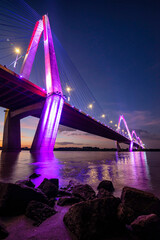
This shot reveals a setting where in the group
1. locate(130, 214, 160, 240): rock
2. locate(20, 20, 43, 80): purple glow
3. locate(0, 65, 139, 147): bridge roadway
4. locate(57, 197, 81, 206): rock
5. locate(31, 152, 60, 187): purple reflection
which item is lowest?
locate(31, 152, 60, 187): purple reflection

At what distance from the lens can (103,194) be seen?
10.3 ft

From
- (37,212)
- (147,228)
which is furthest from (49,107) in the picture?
(147,228)

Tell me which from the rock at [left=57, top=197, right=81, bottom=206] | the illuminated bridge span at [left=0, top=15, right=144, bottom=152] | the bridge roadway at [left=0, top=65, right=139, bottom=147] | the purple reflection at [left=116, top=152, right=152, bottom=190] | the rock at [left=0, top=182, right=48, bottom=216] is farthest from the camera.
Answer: the illuminated bridge span at [left=0, top=15, right=144, bottom=152]

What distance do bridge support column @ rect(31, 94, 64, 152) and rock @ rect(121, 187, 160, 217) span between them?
21.4 m

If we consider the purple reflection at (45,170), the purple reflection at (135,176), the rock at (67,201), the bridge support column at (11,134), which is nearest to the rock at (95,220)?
the rock at (67,201)

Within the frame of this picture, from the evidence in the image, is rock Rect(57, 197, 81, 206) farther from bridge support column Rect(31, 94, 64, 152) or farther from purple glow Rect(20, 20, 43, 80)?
purple glow Rect(20, 20, 43, 80)

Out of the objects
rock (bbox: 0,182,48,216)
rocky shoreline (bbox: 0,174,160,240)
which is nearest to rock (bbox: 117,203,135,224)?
rocky shoreline (bbox: 0,174,160,240)

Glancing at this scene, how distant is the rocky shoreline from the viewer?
1733 mm

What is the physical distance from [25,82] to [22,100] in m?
9.50

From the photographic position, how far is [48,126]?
23250 millimetres

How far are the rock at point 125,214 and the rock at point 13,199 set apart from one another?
5.53 ft

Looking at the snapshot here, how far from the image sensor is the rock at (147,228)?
1.65m

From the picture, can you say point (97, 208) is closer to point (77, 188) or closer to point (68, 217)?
point (68, 217)

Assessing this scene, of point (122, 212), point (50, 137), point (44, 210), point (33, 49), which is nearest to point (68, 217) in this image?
point (44, 210)
